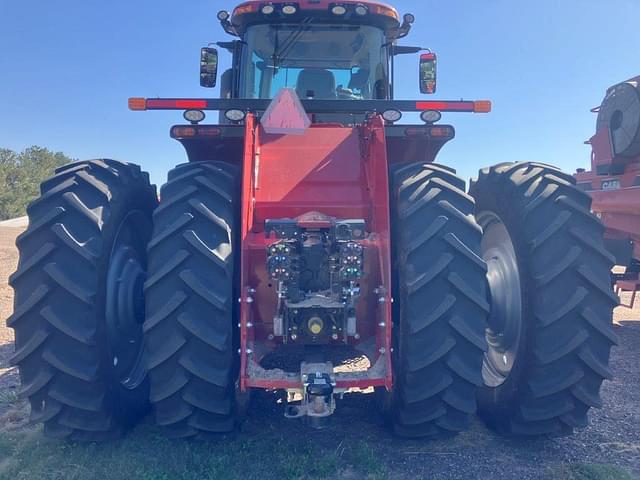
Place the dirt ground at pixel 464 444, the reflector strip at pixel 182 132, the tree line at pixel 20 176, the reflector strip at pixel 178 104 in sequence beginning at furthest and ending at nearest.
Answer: the tree line at pixel 20 176, the reflector strip at pixel 182 132, the reflector strip at pixel 178 104, the dirt ground at pixel 464 444

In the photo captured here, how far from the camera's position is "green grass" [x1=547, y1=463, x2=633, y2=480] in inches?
119

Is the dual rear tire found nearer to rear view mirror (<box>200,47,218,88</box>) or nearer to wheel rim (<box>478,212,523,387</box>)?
wheel rim (<box>478,212,523,387</box>)

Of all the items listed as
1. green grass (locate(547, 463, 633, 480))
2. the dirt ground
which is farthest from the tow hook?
green grass (locate(547, 463, 633, 480))

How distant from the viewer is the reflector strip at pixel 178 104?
11.4 feet

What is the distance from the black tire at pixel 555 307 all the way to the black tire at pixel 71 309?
99.0 inches

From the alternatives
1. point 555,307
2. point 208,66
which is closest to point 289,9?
point 208,66

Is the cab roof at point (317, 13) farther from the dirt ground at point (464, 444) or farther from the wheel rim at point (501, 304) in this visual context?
the dirt ground at point (464, 444)

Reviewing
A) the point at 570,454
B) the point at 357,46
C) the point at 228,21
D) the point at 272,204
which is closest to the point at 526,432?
the point at 570,454

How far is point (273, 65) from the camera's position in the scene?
4.62 metres

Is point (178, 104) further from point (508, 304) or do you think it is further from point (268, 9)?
point (508, 304)

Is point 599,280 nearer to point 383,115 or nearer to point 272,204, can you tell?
point 383,115

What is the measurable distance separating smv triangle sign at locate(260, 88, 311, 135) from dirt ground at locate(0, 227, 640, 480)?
2033 millimetres

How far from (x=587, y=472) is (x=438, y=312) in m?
1.39

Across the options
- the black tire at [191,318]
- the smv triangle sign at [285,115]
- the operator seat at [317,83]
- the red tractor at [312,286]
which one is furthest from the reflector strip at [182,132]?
the operator seat at [317,83]
